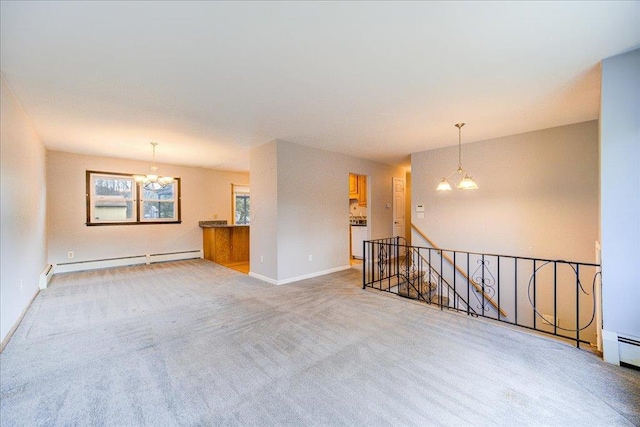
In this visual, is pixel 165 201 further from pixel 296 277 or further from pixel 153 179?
pixel 296 277

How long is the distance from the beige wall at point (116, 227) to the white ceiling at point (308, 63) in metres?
2.01

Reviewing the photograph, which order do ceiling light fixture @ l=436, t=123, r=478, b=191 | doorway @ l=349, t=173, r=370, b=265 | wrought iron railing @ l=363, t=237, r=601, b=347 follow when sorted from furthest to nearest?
1. doorway @ l=349, t=173, r=370, b=265
2. wrought iron railing @ l=363, t=237, r=601, b=347
3. ceiling light fixture @ l=436, t=123, r=478, b=191

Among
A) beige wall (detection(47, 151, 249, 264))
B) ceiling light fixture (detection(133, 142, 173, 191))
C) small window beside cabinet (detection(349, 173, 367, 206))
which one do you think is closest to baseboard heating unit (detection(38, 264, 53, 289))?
beige wall (detection(47, 151, 249, 264))

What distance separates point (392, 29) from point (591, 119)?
13.0 feet

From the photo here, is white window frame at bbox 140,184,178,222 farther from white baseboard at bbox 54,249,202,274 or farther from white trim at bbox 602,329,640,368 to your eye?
white trim at bbox 602,329,640,368

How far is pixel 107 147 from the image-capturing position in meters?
5.27

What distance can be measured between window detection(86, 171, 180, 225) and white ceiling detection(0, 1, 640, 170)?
2.25 metres

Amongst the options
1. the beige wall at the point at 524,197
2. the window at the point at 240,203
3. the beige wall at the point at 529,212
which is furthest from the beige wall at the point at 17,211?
the beige wall at the point at 524,197

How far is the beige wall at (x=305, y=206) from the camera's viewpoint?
4.85 meters

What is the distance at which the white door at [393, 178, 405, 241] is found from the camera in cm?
740

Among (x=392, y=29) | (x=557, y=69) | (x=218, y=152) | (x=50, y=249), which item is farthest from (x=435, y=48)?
(x=50, y=249)

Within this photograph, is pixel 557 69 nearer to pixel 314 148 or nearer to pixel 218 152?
pixel 314 148

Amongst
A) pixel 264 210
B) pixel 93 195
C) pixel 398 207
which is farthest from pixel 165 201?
pixel 398 207

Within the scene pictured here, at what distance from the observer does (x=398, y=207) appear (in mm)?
7539
